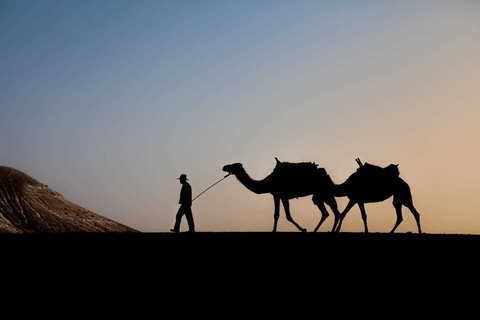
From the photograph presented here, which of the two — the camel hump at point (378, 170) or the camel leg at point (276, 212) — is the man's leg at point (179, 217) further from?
the camel hump at point (378, 170)

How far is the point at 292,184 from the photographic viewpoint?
768 inches

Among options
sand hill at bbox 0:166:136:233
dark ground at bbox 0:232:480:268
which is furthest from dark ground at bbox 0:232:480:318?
sand hill at bbox 0:166:136:233

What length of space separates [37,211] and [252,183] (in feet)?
305

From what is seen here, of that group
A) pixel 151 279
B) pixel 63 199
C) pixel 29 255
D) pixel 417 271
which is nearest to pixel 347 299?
pixel 417 271

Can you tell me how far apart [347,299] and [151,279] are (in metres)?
3.24

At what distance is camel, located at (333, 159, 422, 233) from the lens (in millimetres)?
19984

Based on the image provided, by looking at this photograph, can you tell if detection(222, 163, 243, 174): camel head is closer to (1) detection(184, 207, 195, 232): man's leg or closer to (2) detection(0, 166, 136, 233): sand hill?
(1) detection(184, 207, 195, 232): man's leg

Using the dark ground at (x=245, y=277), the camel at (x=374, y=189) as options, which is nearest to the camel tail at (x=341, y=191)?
the camel at (x=374, y=189)

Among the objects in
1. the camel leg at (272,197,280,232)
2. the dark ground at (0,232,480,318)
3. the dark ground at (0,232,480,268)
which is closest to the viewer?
the dark ground at (0,232,480,318)

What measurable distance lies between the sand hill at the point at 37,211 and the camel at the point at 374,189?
8292 centimetres

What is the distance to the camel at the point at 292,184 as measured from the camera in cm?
1952

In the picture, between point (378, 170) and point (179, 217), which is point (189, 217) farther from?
point (378, 170)

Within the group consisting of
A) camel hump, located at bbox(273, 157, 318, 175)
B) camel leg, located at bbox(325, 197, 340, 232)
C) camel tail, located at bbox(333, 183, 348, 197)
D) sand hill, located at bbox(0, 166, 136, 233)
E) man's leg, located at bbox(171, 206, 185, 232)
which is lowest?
man's leg, located at bbox(171, 206, 185, 232)

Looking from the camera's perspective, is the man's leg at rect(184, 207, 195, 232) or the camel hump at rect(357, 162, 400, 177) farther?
the camel hump at rect(357, 162, 400, 177)
